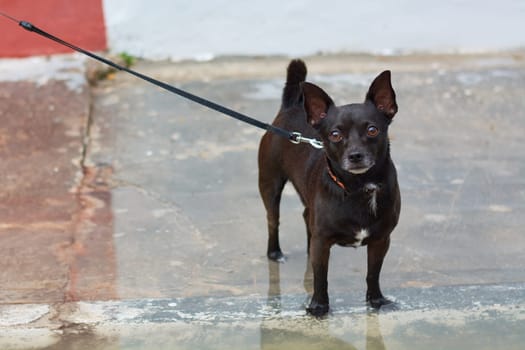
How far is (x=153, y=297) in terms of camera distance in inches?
172

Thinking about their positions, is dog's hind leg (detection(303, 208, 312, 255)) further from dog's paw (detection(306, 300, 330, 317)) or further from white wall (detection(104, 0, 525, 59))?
white wall (detection(104, 0, 525, 59))

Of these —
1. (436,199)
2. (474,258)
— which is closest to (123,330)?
(474,258)

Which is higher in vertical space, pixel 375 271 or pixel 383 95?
pixel 383 95

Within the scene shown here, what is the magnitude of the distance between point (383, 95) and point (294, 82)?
2.83ft

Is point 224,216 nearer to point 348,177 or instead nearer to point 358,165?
point 348,177

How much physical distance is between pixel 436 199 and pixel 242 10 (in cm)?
301

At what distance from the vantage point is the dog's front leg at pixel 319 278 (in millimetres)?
4047

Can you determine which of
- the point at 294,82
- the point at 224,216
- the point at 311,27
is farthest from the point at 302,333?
the point at 311,27

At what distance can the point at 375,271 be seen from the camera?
13.6 ft

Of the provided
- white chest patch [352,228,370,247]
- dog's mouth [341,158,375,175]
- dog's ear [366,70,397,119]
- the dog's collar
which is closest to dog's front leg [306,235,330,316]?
white chest patch [352,228,370,247]

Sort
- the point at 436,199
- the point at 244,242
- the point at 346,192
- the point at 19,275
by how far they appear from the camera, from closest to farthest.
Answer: the point at 346,192
the point at 19,275
the point at 244,242
the point at 436,199

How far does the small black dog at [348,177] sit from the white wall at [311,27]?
11.4ft

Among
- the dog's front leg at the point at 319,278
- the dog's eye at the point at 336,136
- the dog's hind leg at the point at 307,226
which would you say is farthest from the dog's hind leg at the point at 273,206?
the dog's eye at the point at 336,136

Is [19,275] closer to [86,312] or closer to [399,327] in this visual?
[86,312]
